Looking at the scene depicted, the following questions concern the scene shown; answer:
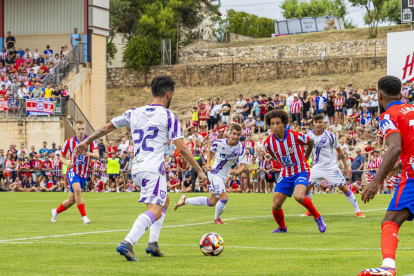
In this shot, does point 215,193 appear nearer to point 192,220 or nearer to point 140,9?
point 192,220

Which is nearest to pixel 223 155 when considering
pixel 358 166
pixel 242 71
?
pixel 358 166

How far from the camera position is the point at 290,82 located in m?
49.9

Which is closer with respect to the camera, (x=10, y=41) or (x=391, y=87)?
(x=391, y=87)

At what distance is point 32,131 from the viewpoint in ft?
132

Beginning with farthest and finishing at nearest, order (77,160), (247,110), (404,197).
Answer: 1. (247,110)
2. (77,160)
3. (404,197)

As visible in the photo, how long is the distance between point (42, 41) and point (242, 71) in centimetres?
1500

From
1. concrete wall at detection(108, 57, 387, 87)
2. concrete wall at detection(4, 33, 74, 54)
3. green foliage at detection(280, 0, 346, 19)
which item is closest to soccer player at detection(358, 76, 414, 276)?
concrete wall at detection(4, 33, 74, 54)

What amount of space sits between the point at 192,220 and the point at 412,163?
946cm

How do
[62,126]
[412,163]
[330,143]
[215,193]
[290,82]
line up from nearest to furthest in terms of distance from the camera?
[412,163] < [215,193] < [330,143] < [62,126] < [290,82]

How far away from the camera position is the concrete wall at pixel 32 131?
130 ft

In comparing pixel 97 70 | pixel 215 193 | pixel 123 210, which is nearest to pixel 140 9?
pixel 97 70

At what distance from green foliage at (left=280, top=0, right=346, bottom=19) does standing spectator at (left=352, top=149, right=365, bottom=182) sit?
72.5 meters

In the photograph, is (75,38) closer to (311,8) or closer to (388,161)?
(388,161)

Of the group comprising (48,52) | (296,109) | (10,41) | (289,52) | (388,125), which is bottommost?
(296,109)
